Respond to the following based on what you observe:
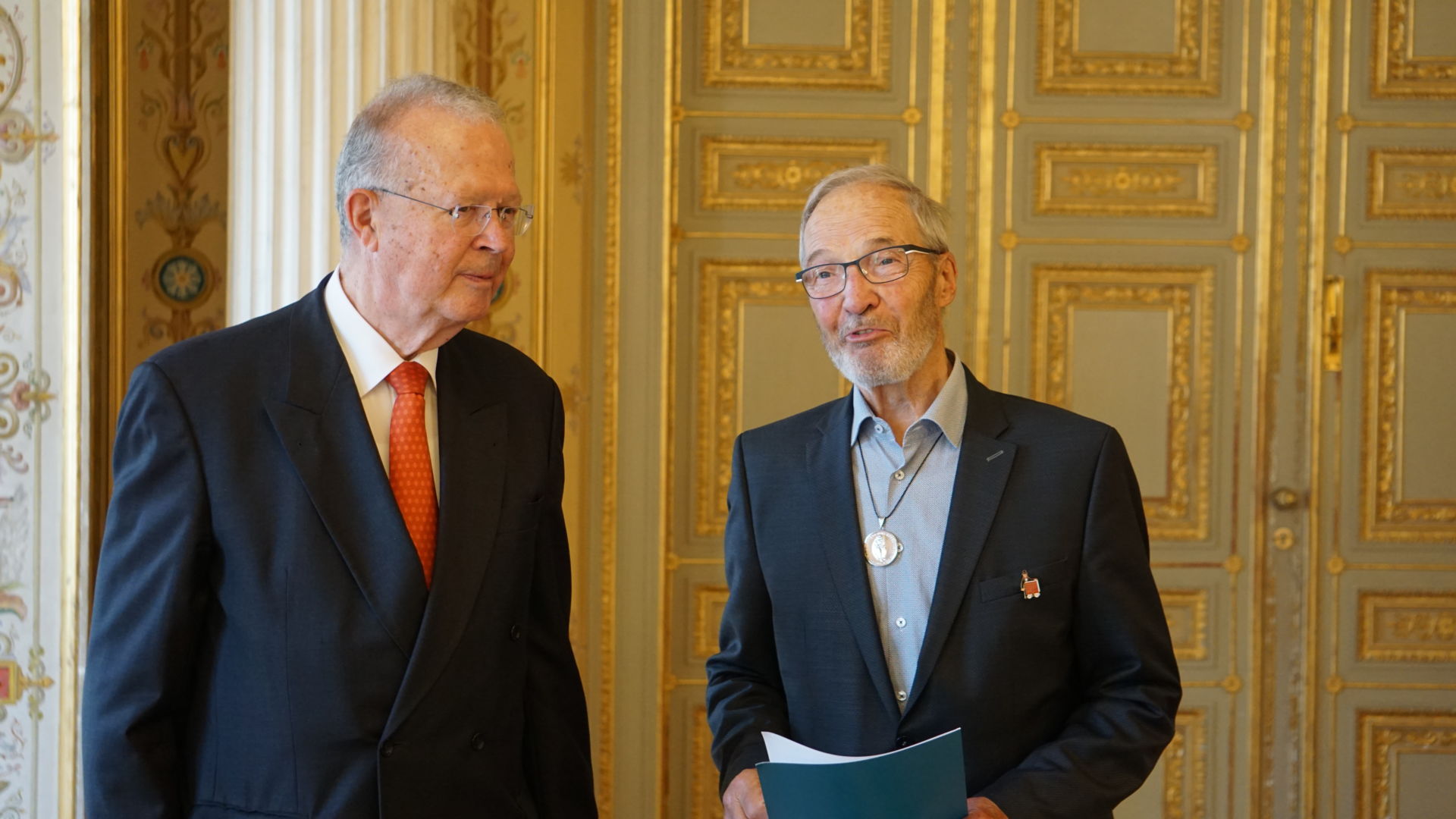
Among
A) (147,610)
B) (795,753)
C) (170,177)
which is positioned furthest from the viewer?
(170,177)

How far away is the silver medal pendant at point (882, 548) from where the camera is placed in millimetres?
1807

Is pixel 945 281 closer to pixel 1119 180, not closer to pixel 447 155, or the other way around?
pixel 447 155

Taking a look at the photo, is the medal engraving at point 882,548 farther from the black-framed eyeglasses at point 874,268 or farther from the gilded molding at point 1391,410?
the gilded molding at point 1391,410

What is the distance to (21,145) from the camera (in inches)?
109

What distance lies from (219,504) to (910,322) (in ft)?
3.23

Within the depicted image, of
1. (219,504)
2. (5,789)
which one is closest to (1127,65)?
(219,504)

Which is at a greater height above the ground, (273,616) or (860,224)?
(860,224)

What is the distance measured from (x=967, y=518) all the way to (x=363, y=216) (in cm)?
92

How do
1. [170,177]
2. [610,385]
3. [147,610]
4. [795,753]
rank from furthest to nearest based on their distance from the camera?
[610,385] < [170,177] < [795,753] < [147,610]

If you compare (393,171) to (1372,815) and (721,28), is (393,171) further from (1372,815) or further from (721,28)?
(1372,815)

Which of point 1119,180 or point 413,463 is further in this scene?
point 1119,180

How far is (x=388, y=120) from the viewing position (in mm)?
1642

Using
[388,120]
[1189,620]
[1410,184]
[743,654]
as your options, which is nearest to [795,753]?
[743,654]

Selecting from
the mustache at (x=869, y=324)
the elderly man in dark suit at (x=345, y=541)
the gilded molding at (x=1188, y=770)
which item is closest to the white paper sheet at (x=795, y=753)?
the elderly man in dark suit at (x=345, y=541)
